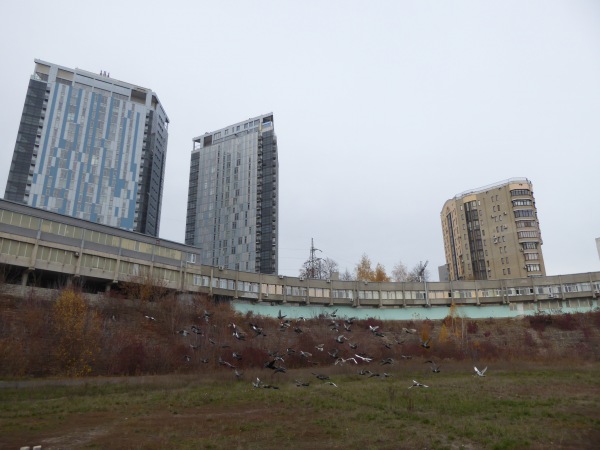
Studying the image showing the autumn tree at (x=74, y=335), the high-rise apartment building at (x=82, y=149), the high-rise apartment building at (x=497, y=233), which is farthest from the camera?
the high-rise apartment building at (x=82, y=149)

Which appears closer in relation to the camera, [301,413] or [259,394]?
[301,413]

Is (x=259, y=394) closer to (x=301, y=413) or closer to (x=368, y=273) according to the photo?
(x=301, y=413)

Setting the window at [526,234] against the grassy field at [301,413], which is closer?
the grassy field at [301,413]

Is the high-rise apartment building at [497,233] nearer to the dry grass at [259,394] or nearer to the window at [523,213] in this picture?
the window at [523,213]

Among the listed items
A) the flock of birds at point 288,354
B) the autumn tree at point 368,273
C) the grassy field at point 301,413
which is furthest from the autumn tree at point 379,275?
the grassy field at point 301,413

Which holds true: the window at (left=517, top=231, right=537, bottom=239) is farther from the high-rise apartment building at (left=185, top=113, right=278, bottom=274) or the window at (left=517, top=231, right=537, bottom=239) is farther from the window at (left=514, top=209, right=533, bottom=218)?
the high-rise apartment building at (left=185, top=113, right=278, bottom=274)

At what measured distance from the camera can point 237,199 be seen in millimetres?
143250

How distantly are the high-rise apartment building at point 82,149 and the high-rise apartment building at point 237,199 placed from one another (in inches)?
767

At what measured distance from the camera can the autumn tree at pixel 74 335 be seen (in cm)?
4103

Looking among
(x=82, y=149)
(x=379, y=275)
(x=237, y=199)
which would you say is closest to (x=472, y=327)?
(x=379, y=275)

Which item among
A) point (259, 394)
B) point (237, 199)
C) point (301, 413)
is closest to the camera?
point (301, 413)

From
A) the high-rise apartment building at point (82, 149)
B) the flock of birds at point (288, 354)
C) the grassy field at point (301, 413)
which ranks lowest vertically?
the grassy field at point (301, 413)

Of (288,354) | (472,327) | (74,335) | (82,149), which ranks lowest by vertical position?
(288,354)

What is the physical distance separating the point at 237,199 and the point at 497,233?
80303 mm
